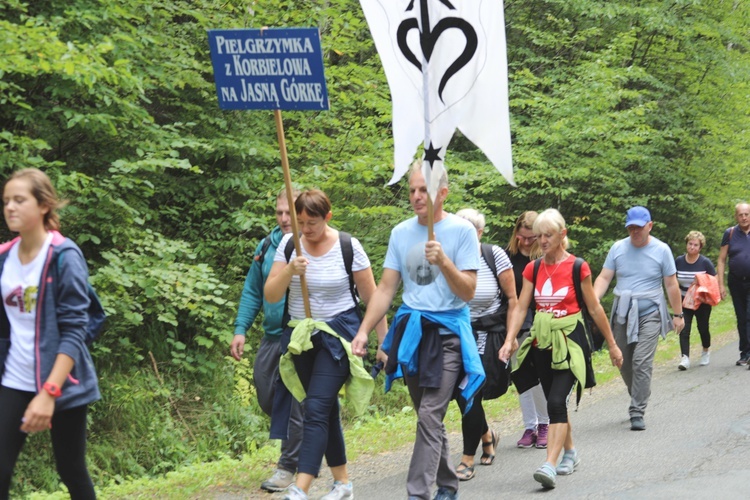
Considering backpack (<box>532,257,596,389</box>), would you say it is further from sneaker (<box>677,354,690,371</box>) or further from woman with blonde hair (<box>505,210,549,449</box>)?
sneaker (<box>677,354,690,371</box>)

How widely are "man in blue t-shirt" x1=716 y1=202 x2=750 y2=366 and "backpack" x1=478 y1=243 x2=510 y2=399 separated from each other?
643cm

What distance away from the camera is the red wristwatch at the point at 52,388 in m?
4.24

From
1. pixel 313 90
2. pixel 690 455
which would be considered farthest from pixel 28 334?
pixel 690 455

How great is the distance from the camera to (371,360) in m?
13.0

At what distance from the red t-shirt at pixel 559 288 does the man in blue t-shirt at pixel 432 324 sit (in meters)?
1.39

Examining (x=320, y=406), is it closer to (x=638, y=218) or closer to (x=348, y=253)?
(x=348, y=253)

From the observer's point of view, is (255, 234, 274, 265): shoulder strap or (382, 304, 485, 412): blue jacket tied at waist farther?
(255, 234, 274, 265): shoulder strap

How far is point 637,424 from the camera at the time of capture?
8766mm

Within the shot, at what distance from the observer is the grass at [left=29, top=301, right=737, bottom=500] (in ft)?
22.1

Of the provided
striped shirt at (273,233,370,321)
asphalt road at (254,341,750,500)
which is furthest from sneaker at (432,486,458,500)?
striped shirt at (273,233,370,321)

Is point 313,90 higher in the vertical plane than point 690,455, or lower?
higher

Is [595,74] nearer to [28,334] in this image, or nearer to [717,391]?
[717,391]

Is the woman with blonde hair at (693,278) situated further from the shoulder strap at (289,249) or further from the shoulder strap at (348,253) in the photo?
the shoulder strap at (289,249)

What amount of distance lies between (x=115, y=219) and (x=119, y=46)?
1.73 meters
